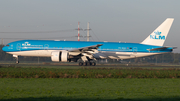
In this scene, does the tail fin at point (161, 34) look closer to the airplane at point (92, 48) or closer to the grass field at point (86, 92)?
the airplane at point (92, 48)

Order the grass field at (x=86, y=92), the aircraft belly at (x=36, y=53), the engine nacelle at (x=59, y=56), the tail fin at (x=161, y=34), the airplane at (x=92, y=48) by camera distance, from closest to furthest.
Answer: the grass field at (x=86, y=92) < the engine nacelle at (x=59, y=56) < the airplane at (x=92, y=48) < the aircraft belly at (x=36, y=53) < the tail fin at (x=161, y=34)

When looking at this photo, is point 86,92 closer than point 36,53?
Yes

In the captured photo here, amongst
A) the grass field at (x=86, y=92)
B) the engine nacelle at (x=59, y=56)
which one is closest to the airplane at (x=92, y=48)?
the engine nacelle at (x=59, y=56)

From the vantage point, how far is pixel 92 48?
3722 centimetres

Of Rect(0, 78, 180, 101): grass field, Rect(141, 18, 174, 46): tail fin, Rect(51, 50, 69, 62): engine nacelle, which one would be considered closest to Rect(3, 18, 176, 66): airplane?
Rect(141, 18, 174, 46): tail fin

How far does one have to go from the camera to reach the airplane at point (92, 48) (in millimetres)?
38219

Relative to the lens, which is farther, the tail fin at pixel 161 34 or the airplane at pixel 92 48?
the tail fin at pixel 161 34

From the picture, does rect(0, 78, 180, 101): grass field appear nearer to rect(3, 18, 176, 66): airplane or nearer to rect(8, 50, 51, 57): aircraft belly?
rect(3, 18, 176, 66): airplane

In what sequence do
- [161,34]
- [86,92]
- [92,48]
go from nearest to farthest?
[86,92] → [92,48] → [161,34]

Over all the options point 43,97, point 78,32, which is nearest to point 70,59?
point 43,97

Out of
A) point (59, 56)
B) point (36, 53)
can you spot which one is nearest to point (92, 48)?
point (59, 56)

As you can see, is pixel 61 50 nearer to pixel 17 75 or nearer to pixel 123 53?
pixel 123 53

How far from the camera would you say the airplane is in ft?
125

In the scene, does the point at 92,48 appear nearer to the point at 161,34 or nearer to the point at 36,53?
the point at 36,53
